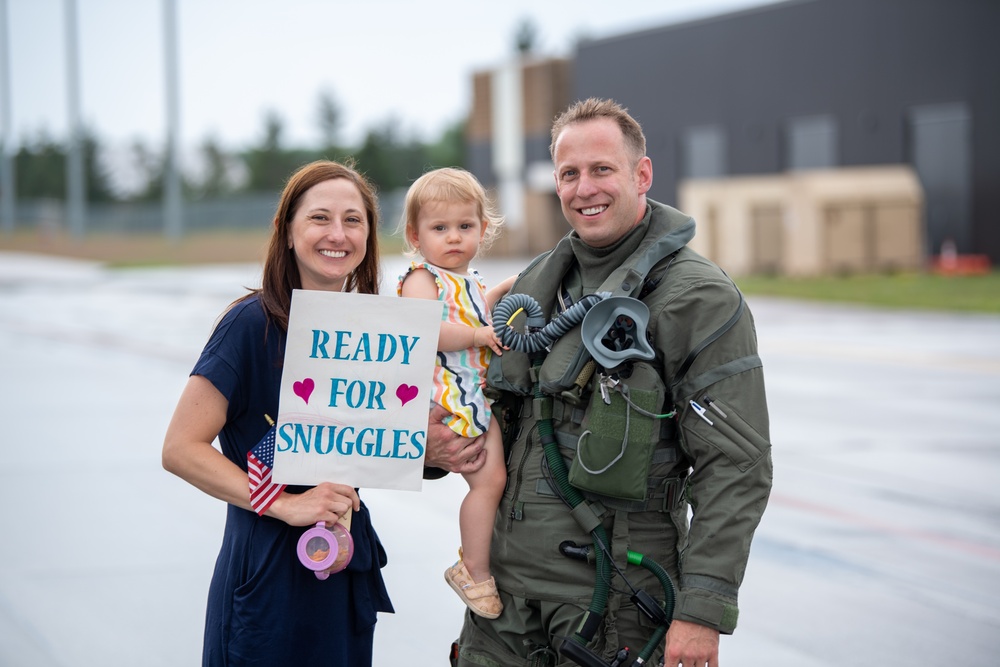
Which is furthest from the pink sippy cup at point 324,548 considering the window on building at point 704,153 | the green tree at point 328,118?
the green tree at point 328,118

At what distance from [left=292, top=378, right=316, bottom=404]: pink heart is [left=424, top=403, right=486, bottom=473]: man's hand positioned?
15.2 inches

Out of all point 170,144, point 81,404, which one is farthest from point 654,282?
point 170,144

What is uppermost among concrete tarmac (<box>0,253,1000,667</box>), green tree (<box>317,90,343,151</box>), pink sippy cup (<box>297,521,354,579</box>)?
green tree (<box>317,90,343,151</box>)

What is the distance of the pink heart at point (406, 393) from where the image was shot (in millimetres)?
3307

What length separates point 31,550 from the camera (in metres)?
7.16

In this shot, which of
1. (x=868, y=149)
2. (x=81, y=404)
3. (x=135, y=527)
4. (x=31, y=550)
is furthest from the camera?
(x=868, y=149)

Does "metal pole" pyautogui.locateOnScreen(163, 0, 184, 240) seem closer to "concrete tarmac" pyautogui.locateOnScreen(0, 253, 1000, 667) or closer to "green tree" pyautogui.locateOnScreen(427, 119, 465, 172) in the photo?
"concrete tarmac" pyautogui.locateOnScreen(0, 253, 1000, 667)

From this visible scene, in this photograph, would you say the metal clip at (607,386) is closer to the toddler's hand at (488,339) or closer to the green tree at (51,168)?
the toddler's hand at (488,339)

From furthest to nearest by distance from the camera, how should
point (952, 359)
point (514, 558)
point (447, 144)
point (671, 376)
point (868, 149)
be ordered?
1. point (447, 144)
2. point (868, 149)
3. point (952, 359)
4. point (514, 558)
5. point (671, 376)

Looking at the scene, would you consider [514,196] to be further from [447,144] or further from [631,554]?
[447,144]

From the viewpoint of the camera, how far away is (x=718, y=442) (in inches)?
123

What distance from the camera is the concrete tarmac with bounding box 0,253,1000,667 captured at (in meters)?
5.78

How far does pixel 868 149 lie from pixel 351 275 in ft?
109

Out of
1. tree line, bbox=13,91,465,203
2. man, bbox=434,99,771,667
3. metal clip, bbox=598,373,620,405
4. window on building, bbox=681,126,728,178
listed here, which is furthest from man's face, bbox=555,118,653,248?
tree line, bbox=13,91,465,203
